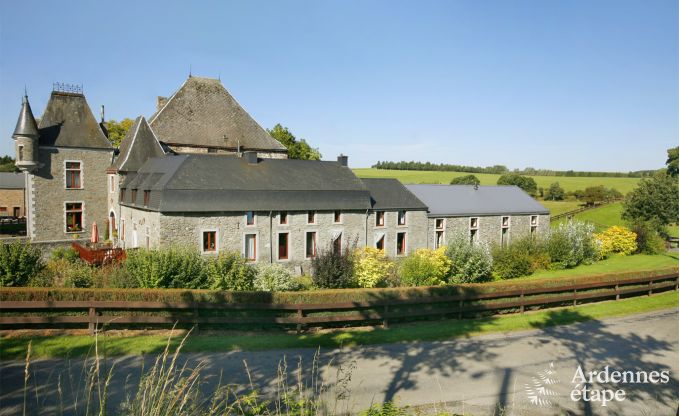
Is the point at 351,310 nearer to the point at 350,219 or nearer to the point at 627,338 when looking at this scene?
the point at 627,338

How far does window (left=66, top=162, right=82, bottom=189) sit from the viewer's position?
2875 cm

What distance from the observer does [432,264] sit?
64.2ft

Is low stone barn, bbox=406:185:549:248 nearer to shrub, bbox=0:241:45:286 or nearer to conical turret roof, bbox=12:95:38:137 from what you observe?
shrub, bbox=0:241:45:286

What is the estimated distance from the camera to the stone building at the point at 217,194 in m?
22.6

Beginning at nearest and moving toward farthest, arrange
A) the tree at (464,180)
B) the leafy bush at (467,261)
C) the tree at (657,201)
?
1. the leafy bush at (467,261)
2. the tree at (657,201)
3. the tree at (464,180)

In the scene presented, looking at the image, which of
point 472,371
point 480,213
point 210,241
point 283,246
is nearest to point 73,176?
point 210,241

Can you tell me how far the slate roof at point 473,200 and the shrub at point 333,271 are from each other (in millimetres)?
12788

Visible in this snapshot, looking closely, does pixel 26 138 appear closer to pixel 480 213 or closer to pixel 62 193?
pixel 62 193

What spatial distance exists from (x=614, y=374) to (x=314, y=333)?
690 cm

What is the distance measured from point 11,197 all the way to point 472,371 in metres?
54.3

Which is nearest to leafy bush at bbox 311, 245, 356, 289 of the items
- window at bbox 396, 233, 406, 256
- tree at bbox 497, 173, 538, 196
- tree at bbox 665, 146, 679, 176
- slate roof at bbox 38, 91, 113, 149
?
window at bbox 396, 233, 406, 256

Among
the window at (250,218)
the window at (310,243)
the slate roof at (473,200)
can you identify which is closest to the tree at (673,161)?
the slate roof at (473,200)

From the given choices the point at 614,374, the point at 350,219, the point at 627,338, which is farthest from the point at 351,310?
the point at 350,219

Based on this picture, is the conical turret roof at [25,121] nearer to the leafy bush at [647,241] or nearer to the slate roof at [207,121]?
the slate roof at [207,121]
